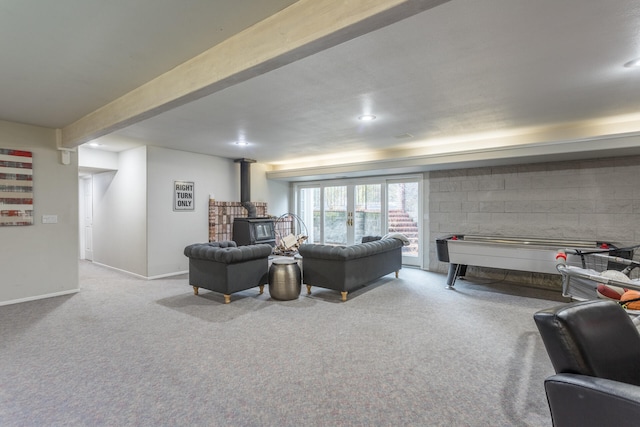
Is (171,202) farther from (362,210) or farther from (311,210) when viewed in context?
(362,210)

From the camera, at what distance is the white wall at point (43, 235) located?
13.4 ft

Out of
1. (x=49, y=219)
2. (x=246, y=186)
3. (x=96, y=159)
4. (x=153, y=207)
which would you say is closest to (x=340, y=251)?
(x=246, y=186)

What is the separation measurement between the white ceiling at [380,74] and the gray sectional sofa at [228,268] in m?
1.68

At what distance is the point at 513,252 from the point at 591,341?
3255 millimetres

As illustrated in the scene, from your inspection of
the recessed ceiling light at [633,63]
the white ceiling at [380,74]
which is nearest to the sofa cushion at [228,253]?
the white ceiling at [380,74]

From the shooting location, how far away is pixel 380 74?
2.62m

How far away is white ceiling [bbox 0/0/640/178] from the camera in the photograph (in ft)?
5.96

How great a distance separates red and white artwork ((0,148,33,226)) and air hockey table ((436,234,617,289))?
5.90 meters

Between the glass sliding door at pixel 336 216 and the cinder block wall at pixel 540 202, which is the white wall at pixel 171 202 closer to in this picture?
the glass sliding door at pixel 336 216

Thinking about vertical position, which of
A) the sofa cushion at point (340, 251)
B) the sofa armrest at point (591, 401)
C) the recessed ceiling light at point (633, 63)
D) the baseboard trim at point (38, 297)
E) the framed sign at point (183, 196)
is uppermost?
the recessed ceiling light at point (633, 63)

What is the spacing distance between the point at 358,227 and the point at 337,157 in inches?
69.0

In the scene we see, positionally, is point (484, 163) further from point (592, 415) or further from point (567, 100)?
point (592, 415)

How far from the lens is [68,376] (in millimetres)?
2334

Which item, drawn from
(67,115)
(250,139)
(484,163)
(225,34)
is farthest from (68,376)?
(484,163)
